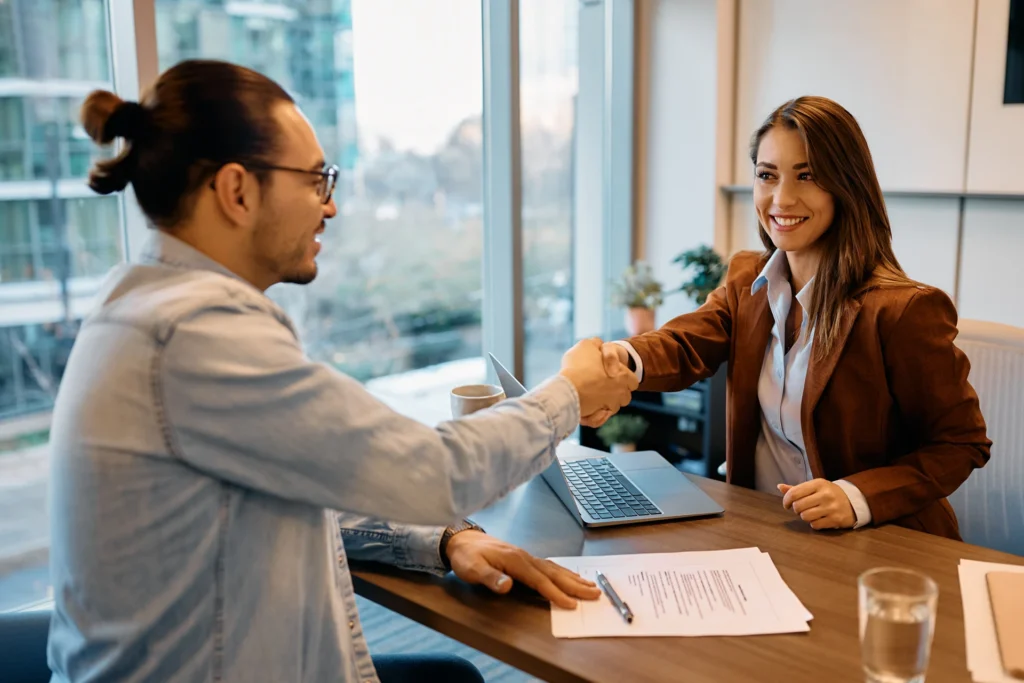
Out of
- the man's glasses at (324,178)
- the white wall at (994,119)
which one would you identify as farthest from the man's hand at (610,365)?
the white wall at (994,119)

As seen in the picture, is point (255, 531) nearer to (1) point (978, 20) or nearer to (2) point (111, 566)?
(2) point (111, 566)

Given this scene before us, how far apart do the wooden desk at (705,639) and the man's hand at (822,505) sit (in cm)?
2

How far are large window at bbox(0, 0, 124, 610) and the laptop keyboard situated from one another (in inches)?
62.9

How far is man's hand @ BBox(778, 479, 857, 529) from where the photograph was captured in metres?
1.42

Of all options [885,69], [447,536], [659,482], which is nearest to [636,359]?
[659,482]

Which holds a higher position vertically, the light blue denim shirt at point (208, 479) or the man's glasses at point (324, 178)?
the man's glasses at point (324, 178)

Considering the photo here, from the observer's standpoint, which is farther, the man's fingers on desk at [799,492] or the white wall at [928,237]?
the white wall at [928,237]

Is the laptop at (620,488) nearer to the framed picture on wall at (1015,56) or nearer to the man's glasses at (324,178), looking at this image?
the man's glasses at (324,178)

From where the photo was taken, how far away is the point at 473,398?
5.13 feet

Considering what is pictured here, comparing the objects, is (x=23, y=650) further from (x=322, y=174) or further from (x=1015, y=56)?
(x=1015, y=56)

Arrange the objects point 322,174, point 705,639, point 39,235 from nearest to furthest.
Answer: point 705,639
point 322,174
point 39,235

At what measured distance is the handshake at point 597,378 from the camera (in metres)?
1.47

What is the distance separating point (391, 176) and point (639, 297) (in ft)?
3.35

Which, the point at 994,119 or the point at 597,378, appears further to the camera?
the point at 994,119
